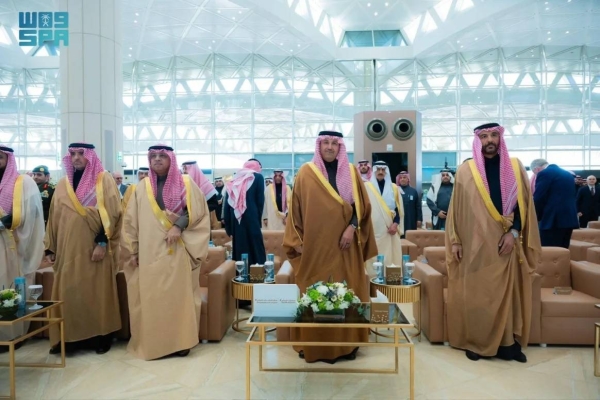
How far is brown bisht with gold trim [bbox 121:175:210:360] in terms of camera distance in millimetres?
3531

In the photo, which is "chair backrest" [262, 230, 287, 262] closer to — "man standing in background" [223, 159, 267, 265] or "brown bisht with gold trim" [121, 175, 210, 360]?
"man standing in background" [223, 159, 267, 265]

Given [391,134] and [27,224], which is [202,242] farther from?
[391,134]

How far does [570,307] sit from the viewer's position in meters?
3.66

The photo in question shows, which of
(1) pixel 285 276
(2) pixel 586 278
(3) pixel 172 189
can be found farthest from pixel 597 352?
(3) pixel 172 189

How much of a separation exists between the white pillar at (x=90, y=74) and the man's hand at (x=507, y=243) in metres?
7.61

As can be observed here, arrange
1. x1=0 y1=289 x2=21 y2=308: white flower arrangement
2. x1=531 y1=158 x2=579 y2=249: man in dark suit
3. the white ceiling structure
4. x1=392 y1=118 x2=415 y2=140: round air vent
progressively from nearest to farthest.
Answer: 1. x1=0 y1=289 x2=21 y2=308: white flower arrangement
2. x1=531 y1=158 x2=579 y2=249: man in dark suit
3. x1=392 y1=118 x2=415 y2=140: round air vent
4. the white ceiling structure

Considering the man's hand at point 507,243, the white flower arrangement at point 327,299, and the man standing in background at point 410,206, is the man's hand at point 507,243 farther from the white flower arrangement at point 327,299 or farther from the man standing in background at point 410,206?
the man standing in background at point 410,206

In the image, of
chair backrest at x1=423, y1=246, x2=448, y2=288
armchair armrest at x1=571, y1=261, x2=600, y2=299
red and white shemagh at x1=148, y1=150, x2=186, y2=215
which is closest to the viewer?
red and white shemagh at x1=148, y1=150, x2=186, y2=215

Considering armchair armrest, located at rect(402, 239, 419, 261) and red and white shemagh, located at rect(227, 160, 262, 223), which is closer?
red and white shemagh, located at rect(227, 160, 262, 223)

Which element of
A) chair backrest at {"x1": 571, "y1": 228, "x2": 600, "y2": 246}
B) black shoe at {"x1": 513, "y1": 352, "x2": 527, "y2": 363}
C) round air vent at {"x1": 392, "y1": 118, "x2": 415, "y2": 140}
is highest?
round air vent at {"x1": 392, "y1": 118, "x2": 415, "y2": 140}

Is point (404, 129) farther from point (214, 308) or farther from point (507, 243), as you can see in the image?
point (214, 308)

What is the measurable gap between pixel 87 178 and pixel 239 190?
1756 mm

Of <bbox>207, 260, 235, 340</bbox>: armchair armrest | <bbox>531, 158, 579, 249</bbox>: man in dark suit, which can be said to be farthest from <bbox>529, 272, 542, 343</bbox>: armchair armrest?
<bbox>207, 260, 235, 340</bbox>: armchair armrest

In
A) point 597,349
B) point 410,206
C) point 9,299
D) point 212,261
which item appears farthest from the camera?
point 410,206
